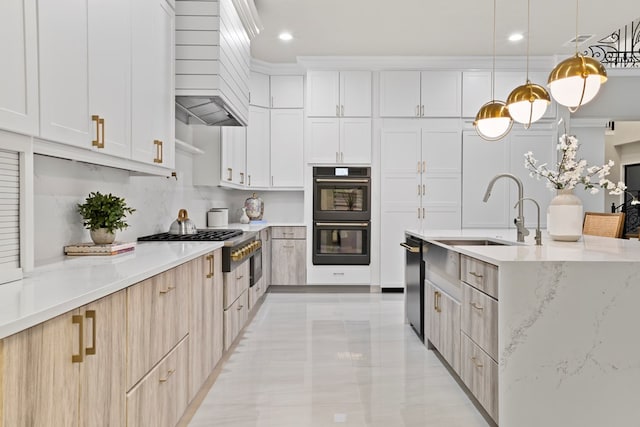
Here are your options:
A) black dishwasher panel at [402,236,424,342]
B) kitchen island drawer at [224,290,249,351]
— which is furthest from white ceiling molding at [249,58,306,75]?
kitchen island drawer at [224,290,249,351]

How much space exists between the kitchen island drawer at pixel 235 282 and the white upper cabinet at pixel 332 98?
2.67 meters

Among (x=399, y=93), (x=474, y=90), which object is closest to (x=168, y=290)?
(x=399, y=93)

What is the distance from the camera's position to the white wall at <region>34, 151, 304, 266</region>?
2068 mm

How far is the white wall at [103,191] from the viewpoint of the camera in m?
2.07

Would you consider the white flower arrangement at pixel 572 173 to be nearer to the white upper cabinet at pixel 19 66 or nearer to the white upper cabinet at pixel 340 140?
the white upper cabinet at pixel 19 66

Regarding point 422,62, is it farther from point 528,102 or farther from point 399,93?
point 528,102

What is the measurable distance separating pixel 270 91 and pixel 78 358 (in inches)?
207

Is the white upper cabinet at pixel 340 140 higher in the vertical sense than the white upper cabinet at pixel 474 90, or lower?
lower

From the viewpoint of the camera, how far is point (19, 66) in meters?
1.39

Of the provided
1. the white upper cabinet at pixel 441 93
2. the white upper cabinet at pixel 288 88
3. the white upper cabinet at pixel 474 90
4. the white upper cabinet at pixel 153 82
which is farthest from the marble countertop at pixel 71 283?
the white upper cabinet at pixel 474 90

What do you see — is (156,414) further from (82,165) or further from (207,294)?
(82,165)

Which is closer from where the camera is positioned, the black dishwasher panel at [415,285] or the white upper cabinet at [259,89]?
the black dishwasher panel at [415,285]

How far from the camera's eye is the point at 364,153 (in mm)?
5879

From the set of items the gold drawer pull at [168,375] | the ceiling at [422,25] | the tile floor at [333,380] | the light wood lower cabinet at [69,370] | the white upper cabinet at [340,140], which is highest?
the ceiling at [422,25]
